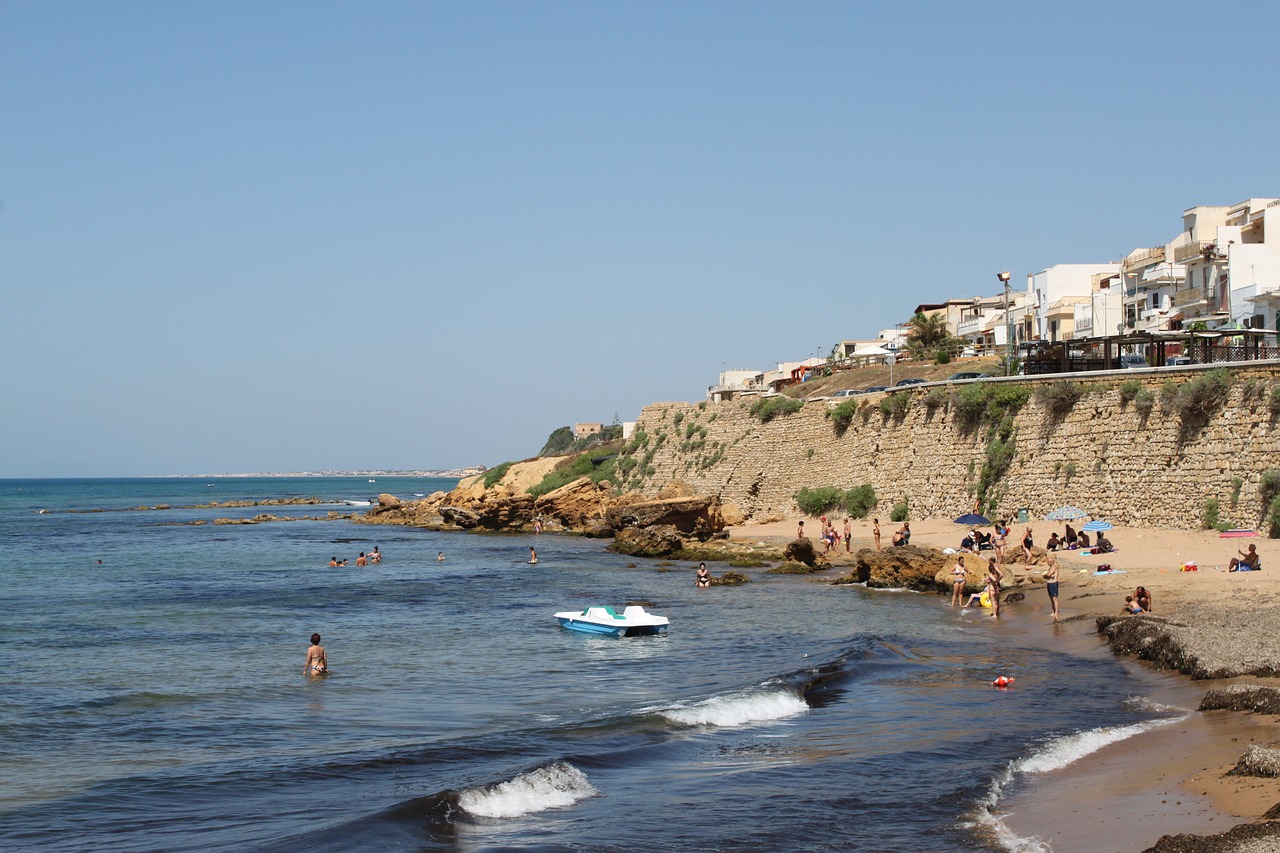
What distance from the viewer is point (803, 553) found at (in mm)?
33438

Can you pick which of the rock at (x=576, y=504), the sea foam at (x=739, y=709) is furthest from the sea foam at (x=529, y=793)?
the rock at (x=576, y=504)

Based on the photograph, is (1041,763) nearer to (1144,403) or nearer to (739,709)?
(739,709)

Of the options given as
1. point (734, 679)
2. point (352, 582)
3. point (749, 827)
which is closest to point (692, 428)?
point (352, 582)

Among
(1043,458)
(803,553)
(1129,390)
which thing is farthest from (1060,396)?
(803,553)

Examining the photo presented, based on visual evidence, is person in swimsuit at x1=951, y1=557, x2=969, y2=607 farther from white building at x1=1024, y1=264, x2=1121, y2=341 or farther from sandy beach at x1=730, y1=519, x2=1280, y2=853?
white building at x1=1024, y1=264, x2=1121, y2=341

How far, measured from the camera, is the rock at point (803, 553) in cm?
3322

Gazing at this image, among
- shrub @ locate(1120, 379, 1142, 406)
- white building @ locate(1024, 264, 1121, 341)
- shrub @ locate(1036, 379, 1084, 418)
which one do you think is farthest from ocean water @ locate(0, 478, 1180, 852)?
white building @ locate(1024, 264, 1121, 341)

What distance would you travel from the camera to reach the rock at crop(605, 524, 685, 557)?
134 ft

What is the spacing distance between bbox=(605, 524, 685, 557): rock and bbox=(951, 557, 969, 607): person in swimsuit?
15867 millimetres

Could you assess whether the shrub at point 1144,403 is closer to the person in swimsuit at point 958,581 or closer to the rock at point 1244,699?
the person in swimsuit at point 958,581

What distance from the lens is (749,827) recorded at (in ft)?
33.5

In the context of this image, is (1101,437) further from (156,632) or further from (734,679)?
(156,632)

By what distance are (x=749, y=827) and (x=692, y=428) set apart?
156 ft

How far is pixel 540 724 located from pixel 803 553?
19.5 m
